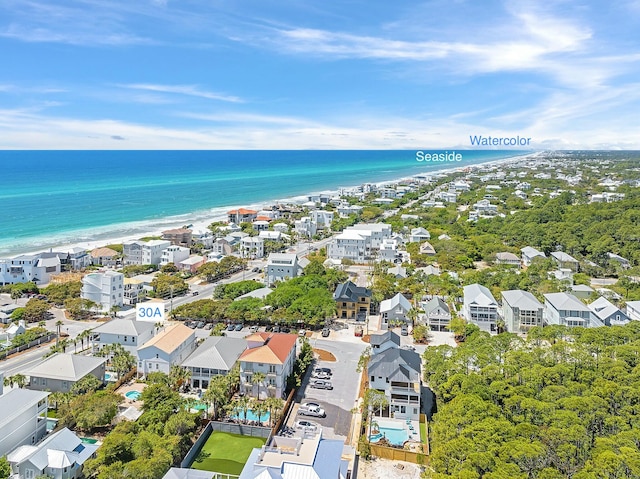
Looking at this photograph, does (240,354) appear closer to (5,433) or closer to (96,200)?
(5,433)

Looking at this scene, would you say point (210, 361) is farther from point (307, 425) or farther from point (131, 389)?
point (307, 425)

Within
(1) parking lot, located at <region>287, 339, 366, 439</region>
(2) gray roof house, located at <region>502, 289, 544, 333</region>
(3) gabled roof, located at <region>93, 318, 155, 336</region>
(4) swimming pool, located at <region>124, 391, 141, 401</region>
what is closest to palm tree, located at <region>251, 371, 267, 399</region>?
(1) parking lot, located at <region>287, 339, 366, 439</region>

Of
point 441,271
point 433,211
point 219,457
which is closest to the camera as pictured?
point 219,457

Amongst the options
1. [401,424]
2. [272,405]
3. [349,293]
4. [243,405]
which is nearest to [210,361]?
[243,405]

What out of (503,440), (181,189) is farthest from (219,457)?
(181,189)

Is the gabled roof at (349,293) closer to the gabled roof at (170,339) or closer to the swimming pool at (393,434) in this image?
the gabled roof at (170,339)

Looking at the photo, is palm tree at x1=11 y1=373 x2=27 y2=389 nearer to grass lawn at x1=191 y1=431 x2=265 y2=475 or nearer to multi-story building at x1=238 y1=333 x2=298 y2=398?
grass lawn at x1=191 y1=431 x2=265 y2=475
